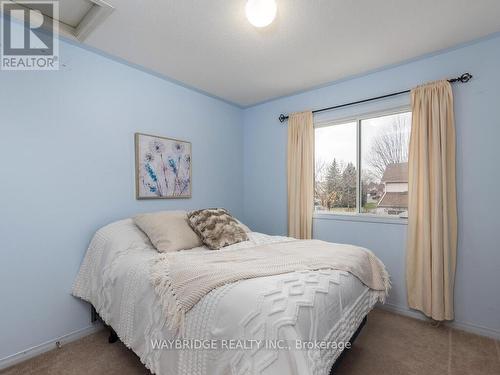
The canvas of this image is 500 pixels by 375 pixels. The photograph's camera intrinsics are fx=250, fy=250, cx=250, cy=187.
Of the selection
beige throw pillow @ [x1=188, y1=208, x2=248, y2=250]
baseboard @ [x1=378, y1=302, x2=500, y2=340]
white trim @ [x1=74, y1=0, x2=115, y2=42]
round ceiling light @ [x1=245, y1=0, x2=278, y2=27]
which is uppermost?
white trim @ [x1=74, y1=0, x2=115, y2=42]

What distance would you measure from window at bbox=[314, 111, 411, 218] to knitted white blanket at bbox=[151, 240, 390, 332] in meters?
0.95

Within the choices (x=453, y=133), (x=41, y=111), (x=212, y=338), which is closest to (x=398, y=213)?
(x=453, y=133)

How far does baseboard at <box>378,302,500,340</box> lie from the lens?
6.85 ft

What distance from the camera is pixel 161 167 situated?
2.72 m

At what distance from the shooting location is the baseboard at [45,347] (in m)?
1.77

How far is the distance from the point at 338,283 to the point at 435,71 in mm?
2235

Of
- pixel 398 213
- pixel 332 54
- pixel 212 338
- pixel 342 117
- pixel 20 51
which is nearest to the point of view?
pixel 212 338

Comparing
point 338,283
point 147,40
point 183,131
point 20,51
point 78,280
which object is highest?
point 147,40

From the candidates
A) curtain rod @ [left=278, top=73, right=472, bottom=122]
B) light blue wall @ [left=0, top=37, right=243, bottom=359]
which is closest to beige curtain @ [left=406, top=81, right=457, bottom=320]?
curtain rod @ [left=278, top=73, right=472, bottom=122]

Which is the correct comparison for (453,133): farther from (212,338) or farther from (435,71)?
(212,338)

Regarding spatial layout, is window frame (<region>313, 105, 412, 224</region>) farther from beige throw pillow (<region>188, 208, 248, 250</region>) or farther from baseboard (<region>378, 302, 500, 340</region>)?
beige throw pillow (<region>188, 208, 248, 250</region>)

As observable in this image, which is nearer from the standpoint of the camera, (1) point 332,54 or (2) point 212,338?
(2) point 212,338

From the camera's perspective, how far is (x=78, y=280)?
2.10 meters

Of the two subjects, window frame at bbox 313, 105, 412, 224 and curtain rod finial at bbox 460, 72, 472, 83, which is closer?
curtain rod finial at bbox 460, 72, 472, 83
